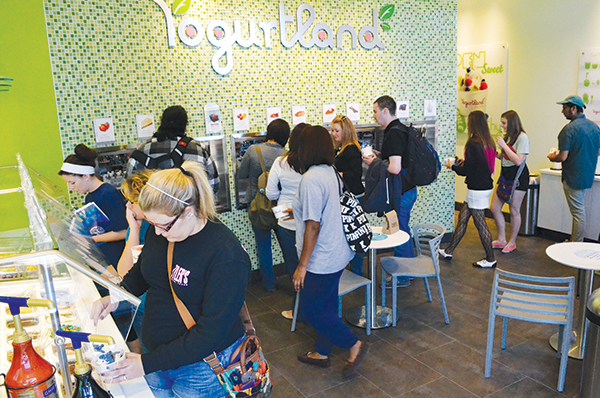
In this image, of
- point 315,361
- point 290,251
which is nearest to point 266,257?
point 290,251

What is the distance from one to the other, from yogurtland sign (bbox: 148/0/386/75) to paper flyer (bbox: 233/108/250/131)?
404mm

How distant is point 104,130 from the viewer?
434 centimetres

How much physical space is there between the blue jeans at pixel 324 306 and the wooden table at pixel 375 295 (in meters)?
0.68

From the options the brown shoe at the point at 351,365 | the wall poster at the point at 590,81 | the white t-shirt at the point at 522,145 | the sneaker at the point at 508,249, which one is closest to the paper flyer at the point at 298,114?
the white t-shirt at the point at 522,145

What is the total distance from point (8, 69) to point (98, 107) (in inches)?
28.9

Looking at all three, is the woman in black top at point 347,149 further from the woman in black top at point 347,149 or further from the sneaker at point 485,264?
the sneaker at point 485,264

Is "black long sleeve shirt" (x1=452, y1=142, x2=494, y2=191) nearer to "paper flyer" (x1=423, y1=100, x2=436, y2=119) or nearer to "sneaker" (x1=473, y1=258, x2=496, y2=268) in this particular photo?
"sneaker" (x1=473, y1=258, x2=496, y2=268)

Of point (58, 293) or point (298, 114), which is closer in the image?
point (58, 293)

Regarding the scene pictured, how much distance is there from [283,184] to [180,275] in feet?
8.19

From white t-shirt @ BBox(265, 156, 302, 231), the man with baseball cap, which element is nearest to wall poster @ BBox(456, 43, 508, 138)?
the man with baseball cap

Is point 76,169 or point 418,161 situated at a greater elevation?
point 76,169

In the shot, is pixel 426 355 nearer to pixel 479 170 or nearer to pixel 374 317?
pixel 374 317

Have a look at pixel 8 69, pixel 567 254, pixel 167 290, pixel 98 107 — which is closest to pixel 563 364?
pixel 567 254

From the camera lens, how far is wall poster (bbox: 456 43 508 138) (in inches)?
294
